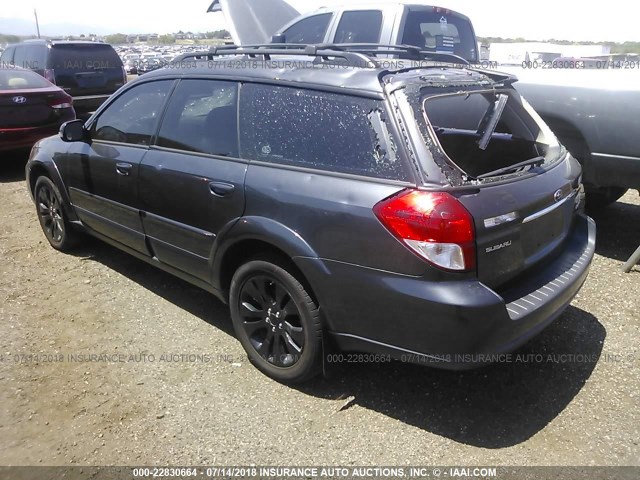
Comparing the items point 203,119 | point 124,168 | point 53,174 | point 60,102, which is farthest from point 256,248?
point 60,102

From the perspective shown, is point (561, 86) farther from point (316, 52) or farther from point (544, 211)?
point (316, 52)

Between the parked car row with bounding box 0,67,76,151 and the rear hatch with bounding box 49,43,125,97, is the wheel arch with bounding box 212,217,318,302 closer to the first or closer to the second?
the parked car row with bounding box 0,67,76,151

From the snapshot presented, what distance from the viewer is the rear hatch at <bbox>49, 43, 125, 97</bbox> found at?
32.8 feet

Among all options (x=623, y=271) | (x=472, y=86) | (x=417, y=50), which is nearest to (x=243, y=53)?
(x=417, y=50)

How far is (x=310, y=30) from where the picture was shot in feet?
22.2

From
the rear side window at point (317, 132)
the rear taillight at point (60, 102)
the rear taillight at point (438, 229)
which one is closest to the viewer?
the rear taillight at point (438, 229)

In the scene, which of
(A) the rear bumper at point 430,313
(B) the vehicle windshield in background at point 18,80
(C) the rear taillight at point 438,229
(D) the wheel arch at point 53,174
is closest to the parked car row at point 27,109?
(B) the vehicle windshield in background at point 18,80

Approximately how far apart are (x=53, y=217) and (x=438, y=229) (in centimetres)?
399

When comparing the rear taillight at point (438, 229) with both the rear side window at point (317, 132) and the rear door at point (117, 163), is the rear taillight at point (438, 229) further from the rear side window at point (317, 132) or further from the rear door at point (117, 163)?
the rear door at point (117, 163)

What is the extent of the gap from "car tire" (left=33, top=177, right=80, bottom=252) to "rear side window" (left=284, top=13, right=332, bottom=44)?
3598 mm

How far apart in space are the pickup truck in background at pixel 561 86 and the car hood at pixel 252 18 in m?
1.22

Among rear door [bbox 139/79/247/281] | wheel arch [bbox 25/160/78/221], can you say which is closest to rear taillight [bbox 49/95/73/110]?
wheel arch [bbox 25/160/78/221]

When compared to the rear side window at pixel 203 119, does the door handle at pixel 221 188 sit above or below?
below

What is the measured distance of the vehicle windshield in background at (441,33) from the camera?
5.97 m
